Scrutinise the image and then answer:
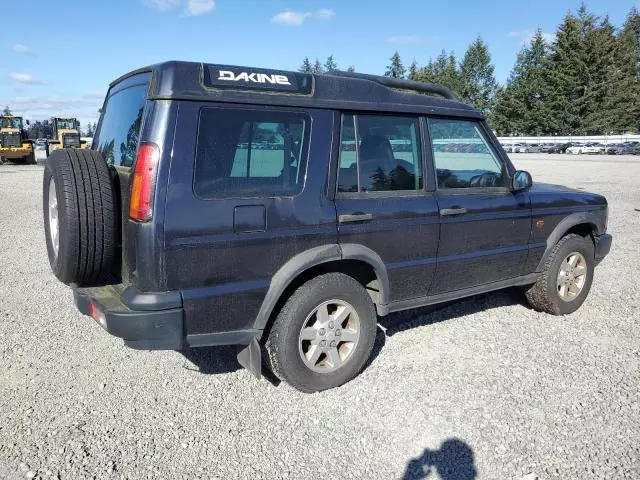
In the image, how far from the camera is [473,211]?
13.8ft

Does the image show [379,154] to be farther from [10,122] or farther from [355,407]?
[10,122]

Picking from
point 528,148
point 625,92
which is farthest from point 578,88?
point 528,148

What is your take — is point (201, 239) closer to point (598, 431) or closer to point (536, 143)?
point (598, 431)

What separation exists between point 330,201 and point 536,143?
1984 inches

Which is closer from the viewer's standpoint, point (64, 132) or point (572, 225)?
point (572, 225)

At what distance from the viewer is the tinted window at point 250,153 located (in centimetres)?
309

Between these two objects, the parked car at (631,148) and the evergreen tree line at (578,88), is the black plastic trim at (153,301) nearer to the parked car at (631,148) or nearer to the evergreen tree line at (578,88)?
the parked car at (631,148)

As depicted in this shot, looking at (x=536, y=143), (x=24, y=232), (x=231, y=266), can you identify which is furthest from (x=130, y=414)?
(x=536, y=143)

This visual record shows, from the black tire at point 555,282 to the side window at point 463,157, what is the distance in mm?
997

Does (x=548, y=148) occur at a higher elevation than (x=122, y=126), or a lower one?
higher

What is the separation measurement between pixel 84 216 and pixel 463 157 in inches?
111

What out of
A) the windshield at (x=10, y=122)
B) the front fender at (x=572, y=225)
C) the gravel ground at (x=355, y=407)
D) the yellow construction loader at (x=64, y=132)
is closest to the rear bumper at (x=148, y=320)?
the gravel ground at (x=355, y=407)

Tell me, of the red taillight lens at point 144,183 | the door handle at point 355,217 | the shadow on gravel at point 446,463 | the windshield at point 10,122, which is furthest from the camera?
the windshield at point 10,122

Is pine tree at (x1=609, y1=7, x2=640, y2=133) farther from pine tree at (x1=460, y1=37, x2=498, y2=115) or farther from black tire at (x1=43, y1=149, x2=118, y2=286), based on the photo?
black tire at (x1=43, y1=149, x2=118, y2=286)
